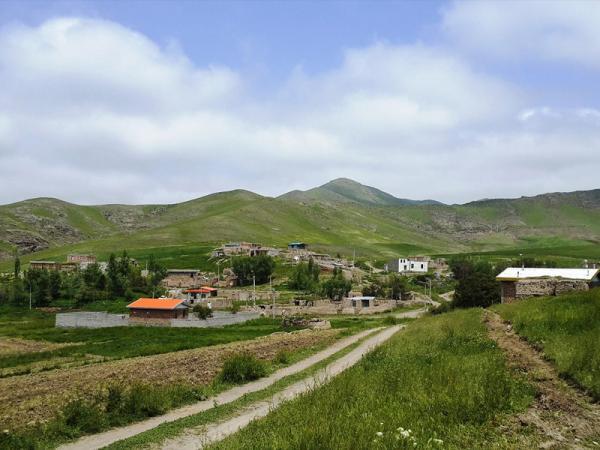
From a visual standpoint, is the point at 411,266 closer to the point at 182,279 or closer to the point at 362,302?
the point at 362,302

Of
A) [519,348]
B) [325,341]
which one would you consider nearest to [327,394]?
[519,348]

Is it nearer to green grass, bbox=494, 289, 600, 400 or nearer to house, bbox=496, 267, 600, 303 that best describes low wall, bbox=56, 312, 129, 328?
house, bbox=496, 267, 600, 303

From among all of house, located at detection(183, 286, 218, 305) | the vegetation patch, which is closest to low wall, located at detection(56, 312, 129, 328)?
house, located at detection(183, 286, 218, 305)

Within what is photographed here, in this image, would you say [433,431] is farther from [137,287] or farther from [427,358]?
[137,287]

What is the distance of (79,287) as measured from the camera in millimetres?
113125

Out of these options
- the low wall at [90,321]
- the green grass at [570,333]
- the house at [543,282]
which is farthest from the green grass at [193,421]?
the low wall at [90,321]

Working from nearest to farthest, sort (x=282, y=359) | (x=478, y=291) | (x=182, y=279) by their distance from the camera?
(x=282, y=359), (x=478, y=291), (x=182, y=279)

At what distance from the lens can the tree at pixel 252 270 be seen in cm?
12950

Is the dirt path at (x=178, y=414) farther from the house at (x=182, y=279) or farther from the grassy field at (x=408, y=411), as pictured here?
the house at (x=182, y=279)

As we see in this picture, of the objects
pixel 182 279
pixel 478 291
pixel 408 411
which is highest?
pixel 408 411

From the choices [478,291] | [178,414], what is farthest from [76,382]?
[478,291]

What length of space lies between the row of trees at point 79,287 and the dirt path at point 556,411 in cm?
10446

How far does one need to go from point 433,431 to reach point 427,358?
8695 mm

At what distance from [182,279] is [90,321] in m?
56.3
